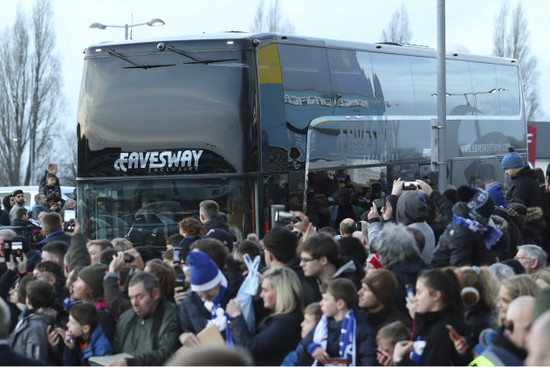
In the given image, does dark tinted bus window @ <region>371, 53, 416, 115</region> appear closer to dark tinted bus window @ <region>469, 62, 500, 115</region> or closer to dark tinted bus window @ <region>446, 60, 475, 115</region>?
dark tinted bus window @ <region>446, 60, 475, 115</region>

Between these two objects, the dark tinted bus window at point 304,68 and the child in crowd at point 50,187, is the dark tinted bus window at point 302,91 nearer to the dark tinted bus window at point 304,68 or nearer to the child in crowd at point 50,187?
the dark tinted bus window at point 304,68

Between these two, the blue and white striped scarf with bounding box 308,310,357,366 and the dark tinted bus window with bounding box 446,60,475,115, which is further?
the dark tinted bus window with bounding box 446,60,475,115

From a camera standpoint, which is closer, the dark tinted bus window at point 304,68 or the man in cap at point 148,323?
the man in cap at point 148,323

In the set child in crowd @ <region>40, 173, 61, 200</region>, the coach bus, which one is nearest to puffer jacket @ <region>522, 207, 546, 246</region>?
the coach bus

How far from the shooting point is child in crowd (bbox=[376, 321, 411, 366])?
5957mm

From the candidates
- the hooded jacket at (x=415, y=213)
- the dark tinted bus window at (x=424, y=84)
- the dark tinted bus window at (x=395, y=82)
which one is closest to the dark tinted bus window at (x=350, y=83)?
the dark tinted bus window at (x=395, y=82)

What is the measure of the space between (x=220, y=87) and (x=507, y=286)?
8.01 metres

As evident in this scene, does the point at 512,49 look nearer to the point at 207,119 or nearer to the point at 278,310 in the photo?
the point at 207,119

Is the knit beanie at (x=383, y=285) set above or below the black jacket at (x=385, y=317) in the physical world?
above

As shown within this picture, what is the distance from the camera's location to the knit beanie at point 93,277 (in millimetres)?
7637

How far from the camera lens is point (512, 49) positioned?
61438mm

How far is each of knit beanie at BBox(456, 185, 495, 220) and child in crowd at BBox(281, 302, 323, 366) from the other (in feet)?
6.98

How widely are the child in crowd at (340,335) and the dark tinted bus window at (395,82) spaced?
→ 10237 millimetres

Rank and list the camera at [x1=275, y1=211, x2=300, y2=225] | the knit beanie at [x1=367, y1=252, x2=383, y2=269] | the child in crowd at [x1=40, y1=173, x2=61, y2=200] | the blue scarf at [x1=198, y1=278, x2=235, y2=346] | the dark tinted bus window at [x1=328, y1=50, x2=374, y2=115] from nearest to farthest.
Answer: the blue scarf at [x1=198, y1=278, x2=235, y2=346]
the knit beanie at [x1=367, y1=252, x2=383, y2=269]
the camera at [x1=275, y1=211, x2=300, y2=225]
the dark tinted bus window at [x1=328, y1=50, x2=374, y2=115]
the child in crowd at [x1=40, y1=173, x2=61, y2=200]
